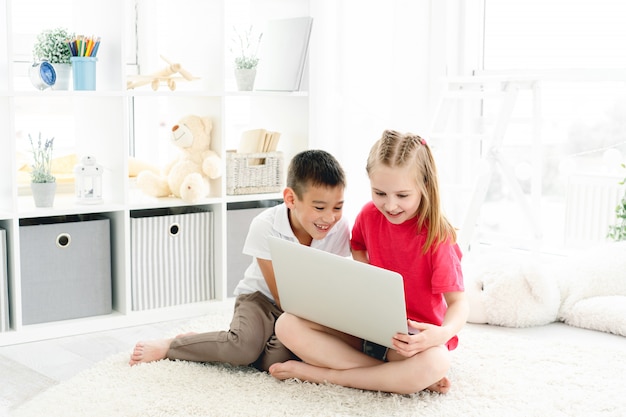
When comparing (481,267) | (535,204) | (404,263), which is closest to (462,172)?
(535,204)

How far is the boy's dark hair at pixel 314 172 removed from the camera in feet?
6.43

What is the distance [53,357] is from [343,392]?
2.96ft

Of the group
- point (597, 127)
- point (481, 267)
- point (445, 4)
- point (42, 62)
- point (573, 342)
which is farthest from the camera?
point (445, 4)

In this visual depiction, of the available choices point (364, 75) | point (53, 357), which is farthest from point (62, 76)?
point (364, 75)

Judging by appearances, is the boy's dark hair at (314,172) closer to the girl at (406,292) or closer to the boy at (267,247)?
the boy at (267,247)

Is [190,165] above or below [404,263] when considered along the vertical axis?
above

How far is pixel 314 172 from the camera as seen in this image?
1.97 meters

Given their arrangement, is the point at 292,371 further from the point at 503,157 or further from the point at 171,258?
the point at 503,157

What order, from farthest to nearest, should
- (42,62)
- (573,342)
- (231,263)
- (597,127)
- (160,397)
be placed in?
(597,127), (231,263), (42,62), (573,342), (160,397)

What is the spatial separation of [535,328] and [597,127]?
0.95m

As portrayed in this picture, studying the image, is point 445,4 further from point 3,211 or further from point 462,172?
point 3,211

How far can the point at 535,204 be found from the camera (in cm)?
291

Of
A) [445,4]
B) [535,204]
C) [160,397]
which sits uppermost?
[445,4]

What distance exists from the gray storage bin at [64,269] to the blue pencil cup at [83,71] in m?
0.42
